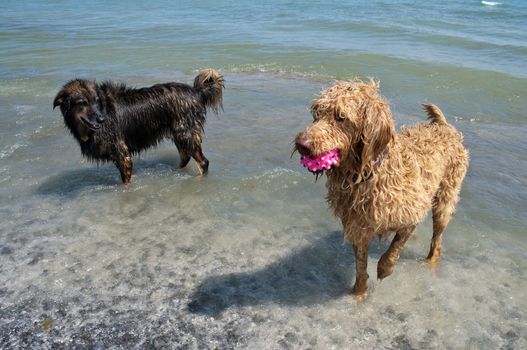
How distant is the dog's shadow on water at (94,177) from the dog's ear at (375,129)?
159 inches

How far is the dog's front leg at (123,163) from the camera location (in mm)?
6125

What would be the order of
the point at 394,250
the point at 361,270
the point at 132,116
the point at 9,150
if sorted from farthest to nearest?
the point at 9,150 → the point at 132,116 → the point at 361,270 → the point at 394,250

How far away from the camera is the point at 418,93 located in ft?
32.3

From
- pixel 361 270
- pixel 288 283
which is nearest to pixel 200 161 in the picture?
pixel 288 283

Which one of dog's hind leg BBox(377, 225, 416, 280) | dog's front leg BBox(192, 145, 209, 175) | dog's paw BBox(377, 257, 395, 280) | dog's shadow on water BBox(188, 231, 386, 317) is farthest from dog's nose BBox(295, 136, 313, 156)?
dog's front leg BBox(192, 145, 209, 175)

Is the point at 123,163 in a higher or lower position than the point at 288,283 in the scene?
higher

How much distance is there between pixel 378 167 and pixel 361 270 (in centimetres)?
103

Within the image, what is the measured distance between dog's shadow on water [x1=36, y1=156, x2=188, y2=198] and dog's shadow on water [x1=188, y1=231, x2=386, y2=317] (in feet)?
8.77

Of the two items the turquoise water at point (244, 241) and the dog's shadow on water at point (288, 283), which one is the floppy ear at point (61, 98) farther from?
the dog's shadow on water at point (288, 283)

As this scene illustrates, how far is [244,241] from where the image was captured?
472 centimetres

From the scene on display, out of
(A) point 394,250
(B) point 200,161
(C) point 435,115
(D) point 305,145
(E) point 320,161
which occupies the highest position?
(D) point 305,145

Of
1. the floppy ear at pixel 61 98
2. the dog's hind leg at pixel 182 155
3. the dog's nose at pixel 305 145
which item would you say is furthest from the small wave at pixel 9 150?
the dog's nose at pixel 305 145

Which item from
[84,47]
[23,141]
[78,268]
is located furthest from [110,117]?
[84,47]

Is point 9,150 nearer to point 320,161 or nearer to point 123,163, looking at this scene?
point 123,163
